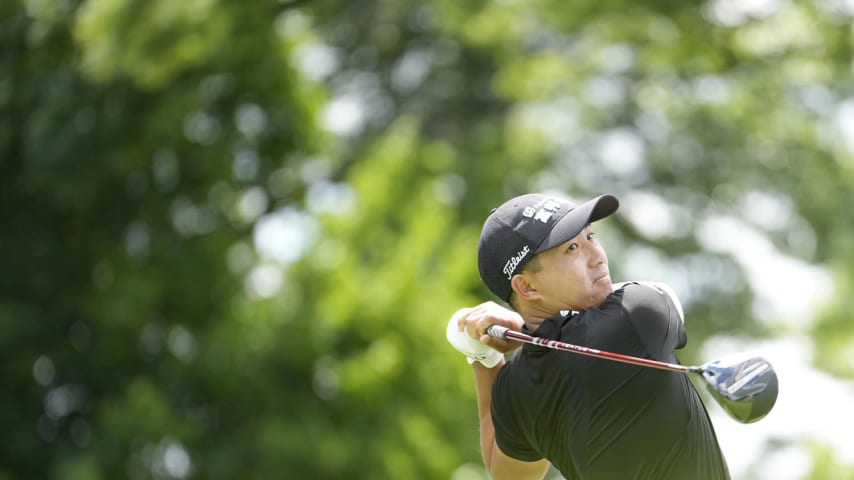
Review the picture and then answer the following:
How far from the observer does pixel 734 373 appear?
3.32 m

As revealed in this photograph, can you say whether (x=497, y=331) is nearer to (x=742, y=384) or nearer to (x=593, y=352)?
(x=593, y=352)

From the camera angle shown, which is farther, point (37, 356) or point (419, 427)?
point (37, 356)

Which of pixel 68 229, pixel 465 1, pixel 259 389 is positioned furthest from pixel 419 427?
pixel 68 229

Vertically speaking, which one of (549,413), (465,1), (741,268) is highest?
(549,413)

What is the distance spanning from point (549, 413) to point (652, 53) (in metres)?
11.5

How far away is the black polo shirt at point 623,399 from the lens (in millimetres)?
3549

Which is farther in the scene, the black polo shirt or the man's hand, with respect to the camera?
the man's hand

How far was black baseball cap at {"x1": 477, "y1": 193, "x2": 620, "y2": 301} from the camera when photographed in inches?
143

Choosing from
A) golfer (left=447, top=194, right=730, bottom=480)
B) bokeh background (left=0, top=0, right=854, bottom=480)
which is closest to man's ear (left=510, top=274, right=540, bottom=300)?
golfer (left=447, top=194, right=730, bottom=480)

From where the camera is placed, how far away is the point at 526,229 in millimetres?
3676

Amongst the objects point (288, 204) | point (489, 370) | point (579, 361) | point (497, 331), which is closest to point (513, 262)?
point (497, 331)

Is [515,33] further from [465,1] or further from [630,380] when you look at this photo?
[630,380]

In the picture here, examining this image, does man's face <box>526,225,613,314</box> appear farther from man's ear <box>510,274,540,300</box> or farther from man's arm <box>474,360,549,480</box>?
man's arm <box>474,360,549,480</box>

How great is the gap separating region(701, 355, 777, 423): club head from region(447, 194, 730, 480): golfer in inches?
9.4
